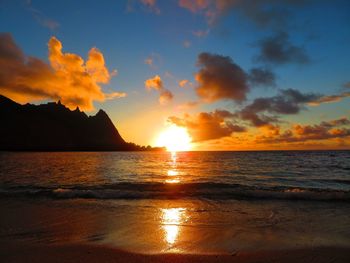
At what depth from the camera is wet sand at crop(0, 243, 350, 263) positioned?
6398mm

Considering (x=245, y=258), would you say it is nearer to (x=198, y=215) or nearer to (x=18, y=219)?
(x=198, y=215)

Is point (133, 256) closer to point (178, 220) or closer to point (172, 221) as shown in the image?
point (172, 221)

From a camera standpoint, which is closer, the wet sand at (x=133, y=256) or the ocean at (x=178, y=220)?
the wet sand at (x=133, y=256)

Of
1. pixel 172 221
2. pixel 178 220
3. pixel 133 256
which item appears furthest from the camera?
pixel 178 220

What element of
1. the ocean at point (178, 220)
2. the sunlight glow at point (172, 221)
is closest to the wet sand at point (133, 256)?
the ocean at point (178, 220)

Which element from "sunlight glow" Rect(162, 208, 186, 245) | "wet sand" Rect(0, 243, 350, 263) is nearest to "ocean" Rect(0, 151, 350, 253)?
"sunlight glow" Rect(162, 208, 186, 245)

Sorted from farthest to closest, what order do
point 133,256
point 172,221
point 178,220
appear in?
point 178,220 < point 172,221 < point 133,256

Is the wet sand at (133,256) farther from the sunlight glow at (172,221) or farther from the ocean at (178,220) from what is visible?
the sunlight glow at (172,221)

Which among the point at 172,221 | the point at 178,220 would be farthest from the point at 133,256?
the point at 178,220

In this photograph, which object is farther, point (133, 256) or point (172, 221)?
point (172, 221)

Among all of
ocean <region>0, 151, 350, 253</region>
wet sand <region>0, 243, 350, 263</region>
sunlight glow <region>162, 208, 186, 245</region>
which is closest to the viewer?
wet sand <region>0, 243, 350, 263</region>

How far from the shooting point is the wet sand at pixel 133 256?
6.40m

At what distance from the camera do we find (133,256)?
6.59 meters

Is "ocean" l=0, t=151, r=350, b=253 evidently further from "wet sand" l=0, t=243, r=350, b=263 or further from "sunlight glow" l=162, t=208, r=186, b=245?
"wet sand" l=0, t=243, r=350, b=263
